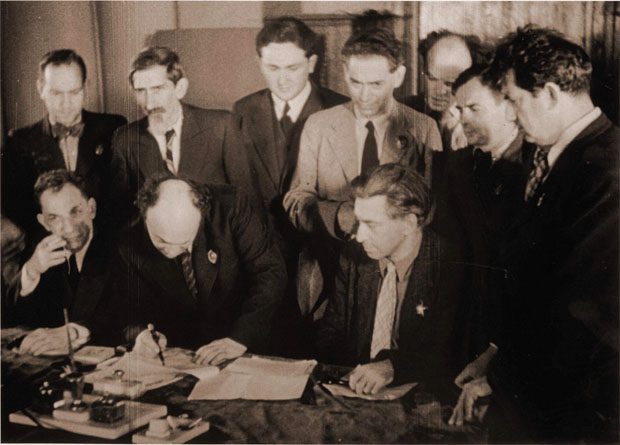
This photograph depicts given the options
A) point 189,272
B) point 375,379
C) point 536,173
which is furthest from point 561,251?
point 189,272

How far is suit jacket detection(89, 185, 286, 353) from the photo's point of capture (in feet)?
14.6

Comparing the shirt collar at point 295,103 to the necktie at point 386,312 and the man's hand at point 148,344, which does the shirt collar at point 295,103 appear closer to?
the necktie at point 386,312

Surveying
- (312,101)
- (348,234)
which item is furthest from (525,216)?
(312,101)

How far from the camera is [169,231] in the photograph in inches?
177

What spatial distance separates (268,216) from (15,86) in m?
1.65

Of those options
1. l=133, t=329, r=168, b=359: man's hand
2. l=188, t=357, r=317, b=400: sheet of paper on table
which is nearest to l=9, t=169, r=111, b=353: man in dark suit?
l=133, t=329, r=168, b=359: man's hand

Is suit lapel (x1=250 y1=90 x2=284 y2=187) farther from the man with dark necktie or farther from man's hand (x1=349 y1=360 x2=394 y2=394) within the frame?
man's hand (x1=349 y1=360 x2=394 y2=394)

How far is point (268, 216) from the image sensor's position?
4.42 meters

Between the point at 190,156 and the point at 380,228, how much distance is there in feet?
3.69

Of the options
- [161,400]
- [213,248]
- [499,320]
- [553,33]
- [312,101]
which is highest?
[553,33]

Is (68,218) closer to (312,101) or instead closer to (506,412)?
(312,101)

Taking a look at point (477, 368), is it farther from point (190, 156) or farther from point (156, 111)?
point (156, 111)

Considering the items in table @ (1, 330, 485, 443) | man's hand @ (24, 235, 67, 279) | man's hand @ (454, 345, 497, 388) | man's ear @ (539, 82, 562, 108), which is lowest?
table @ (1, 330, 485, 443)

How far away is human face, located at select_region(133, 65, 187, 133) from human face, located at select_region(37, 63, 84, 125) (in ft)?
1.17
